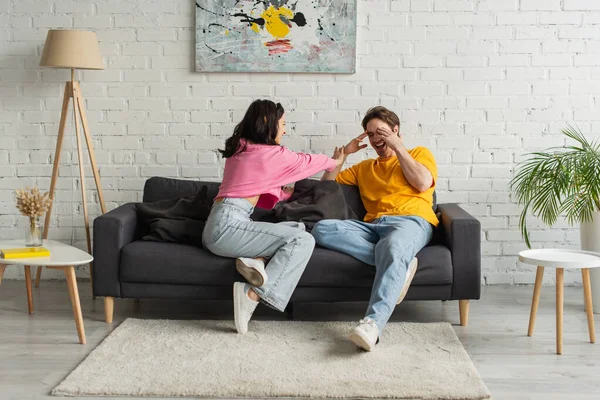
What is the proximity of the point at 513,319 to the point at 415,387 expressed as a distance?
4.13ft

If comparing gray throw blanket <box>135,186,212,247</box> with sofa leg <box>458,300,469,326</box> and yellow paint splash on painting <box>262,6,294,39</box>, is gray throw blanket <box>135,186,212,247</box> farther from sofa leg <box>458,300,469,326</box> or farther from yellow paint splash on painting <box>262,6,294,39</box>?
sofa leg <box>458,300,469,326</box>

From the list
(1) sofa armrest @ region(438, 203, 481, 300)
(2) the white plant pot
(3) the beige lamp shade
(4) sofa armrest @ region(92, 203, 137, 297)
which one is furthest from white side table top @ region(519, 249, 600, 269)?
(3) the beige lamp shade

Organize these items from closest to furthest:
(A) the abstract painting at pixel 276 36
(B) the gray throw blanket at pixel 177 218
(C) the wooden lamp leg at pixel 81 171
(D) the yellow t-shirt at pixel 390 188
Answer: (B) the gray throw blanket at pixel 177 218 → (D) the yellow t-shirt at pixel 390 188 → (C) the wooden lamp leg at pixel 81 171 → (A) the abstract painting at pixel 276 36

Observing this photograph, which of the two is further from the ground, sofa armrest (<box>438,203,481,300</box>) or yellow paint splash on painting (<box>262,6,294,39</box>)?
yellow paint splash on painting (<box>262,6,294,39</box>)

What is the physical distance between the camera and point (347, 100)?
15.0 ft

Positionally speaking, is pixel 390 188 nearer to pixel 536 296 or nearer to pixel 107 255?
pixel 536 296

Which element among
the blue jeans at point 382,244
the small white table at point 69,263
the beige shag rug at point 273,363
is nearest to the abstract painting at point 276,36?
the blue jeans at point 382,244

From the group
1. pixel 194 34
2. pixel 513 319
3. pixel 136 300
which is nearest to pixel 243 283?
pixel 136 300

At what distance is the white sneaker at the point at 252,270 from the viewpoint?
3.51m

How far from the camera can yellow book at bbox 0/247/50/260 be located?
3508 millimetres

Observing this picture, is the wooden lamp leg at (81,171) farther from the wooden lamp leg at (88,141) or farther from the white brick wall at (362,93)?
the white brick wall at (362,93)

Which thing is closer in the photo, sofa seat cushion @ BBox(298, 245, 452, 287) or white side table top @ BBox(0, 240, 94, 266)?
white side table top @ BBox(0, 240, 94, 266)

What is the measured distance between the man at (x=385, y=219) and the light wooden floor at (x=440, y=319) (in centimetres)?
45

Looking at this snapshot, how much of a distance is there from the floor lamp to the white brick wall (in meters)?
0.22
